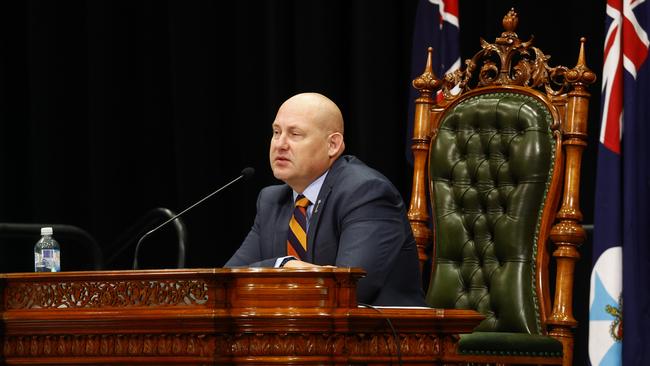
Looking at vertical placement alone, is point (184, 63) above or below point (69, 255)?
above

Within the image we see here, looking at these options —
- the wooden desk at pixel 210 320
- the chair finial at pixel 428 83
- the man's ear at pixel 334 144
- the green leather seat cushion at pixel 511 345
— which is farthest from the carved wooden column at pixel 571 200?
the wooden desk at pixel 210 320

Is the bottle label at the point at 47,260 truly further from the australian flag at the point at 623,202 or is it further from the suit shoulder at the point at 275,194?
the australian flag at the point at 623,202

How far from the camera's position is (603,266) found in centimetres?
353

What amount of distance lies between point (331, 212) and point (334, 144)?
26cm

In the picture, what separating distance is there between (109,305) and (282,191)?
1135 millimetres

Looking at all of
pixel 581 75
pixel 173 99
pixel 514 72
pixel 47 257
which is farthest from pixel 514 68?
pixel 173 99

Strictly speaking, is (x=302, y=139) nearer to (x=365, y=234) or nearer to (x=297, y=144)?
(x=297, y=144)

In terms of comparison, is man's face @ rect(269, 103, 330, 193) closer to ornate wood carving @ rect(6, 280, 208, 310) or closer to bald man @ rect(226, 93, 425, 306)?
bald man @ rect(226, 93, 425, 306)

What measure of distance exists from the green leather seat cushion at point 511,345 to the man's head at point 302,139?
0.67 metres

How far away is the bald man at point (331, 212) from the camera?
2.94 metres

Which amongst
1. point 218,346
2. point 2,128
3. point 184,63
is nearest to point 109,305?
point 218,346

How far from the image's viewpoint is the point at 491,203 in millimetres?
3506

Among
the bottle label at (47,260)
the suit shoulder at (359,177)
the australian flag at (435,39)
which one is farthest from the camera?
the australian flag at (435,39)

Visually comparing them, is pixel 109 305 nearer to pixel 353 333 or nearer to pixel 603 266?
pixel 353 333
